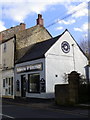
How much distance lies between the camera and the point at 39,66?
78.8 ft

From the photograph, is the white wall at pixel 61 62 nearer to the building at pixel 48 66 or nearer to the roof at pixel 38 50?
the building at pixel 48 66

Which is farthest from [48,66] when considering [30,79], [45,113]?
[45,113]

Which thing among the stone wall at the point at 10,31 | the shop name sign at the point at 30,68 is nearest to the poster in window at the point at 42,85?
the shop name sign at the point at 30,68

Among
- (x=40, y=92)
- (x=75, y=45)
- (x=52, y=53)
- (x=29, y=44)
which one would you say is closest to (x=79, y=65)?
(x=75, y=45)

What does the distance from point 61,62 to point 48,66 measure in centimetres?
217

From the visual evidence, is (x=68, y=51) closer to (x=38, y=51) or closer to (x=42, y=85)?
(x=38, y=51)

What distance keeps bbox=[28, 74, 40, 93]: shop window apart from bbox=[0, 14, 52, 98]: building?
4397mm

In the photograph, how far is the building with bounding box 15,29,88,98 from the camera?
23587mm

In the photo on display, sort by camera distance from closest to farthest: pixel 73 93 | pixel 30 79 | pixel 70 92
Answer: pixel 73 93, pixel 70 92, pixel 30 79

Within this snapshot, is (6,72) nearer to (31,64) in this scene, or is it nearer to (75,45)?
(31,64)

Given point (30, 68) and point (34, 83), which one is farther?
point (30, 68)

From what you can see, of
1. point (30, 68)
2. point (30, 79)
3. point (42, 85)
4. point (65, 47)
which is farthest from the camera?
point (65, 47)

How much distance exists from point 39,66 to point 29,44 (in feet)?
28.5

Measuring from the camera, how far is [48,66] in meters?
23.6
